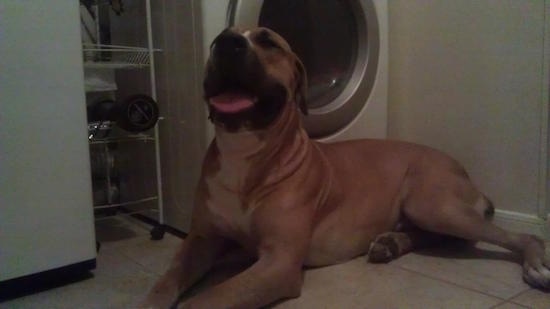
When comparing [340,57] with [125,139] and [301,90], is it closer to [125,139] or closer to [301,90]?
[301,90]

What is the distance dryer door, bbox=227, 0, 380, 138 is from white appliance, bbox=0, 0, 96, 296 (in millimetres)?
745

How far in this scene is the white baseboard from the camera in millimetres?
1561

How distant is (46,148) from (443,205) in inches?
41.6

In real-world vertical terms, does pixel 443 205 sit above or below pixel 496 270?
above

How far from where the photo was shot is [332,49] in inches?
73.4

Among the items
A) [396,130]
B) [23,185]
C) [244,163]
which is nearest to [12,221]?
[23,185]

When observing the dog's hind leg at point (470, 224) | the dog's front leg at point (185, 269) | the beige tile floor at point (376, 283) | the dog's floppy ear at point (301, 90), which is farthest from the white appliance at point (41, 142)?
the dog's hind leg at point (470, 224)

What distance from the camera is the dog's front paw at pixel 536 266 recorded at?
3.85ft

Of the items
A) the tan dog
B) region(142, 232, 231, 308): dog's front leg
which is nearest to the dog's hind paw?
the tan dog

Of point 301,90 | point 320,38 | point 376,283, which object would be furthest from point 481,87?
point 376,283

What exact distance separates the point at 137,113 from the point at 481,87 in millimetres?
1137

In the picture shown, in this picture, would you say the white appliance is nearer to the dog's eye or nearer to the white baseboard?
the dog's eye

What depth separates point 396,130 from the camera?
199cm

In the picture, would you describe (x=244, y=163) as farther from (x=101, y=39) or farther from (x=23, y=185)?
(x=101, y=39)
